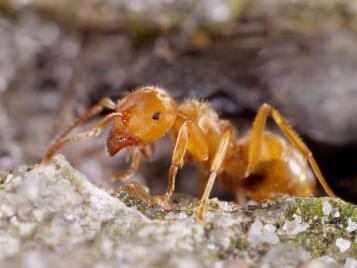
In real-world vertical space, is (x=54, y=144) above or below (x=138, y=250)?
above

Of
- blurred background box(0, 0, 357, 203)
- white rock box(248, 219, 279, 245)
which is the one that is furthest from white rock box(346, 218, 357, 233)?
blurred background box(0, 0, 357, 203)

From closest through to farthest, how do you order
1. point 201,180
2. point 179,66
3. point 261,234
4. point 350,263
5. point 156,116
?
point 350,263, point 261,234, point 156,116, point 201,180, point 179,66

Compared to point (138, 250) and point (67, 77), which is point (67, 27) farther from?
point (138, 250)

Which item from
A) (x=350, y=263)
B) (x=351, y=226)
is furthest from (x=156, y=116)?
(x=350, y=263)

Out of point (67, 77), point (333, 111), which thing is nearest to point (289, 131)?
point (333, 111)

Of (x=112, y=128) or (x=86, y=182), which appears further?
(x=112, y=128)

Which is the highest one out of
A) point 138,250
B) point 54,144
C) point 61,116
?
point 54,144

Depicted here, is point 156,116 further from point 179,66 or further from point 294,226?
point 179,66
